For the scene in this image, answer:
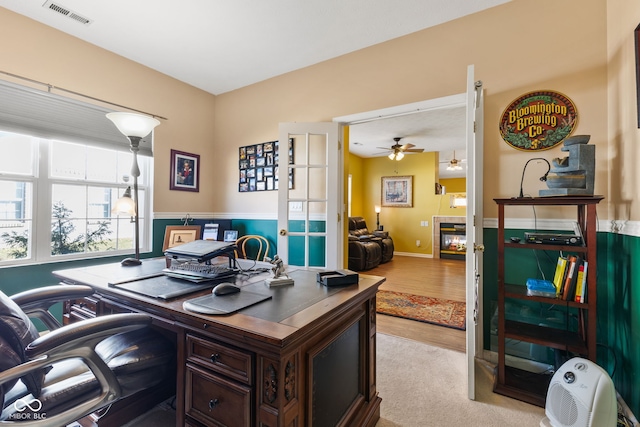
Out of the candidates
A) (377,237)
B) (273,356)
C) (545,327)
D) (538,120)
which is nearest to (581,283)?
(545,327)

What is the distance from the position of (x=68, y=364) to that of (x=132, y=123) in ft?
4.45

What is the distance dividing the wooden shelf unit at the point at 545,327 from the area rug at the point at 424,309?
0.86m

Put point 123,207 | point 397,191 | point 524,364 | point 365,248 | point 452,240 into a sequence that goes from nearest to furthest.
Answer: point 123,207
point 524,364
point 365,248
point 452,240
point 397,191

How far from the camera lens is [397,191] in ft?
24.0

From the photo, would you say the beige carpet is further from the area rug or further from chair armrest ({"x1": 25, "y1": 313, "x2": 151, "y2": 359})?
chair armrest ({"x1": 25, "y1": 313, "x2": 151, "y2": 359})

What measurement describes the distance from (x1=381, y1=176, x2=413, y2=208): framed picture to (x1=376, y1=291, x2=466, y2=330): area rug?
3.87 metres

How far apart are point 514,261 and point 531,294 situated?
399mm

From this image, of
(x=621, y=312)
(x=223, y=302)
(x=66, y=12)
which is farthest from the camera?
(x=66, y=12)

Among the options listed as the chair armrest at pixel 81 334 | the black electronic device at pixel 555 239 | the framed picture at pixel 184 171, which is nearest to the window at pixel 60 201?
the framed picture at pixel 184 171

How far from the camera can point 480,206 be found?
217cm

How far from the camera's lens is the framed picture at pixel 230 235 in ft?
11.7

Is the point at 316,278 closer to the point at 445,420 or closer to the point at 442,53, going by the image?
the point at 445,420

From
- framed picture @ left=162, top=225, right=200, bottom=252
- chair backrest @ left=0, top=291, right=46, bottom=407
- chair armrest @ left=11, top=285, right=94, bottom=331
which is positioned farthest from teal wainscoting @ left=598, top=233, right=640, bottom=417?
framed picture @ left=162, top=225, right=200, bottom=252

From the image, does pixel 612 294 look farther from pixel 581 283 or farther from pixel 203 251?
pixel 203 251
